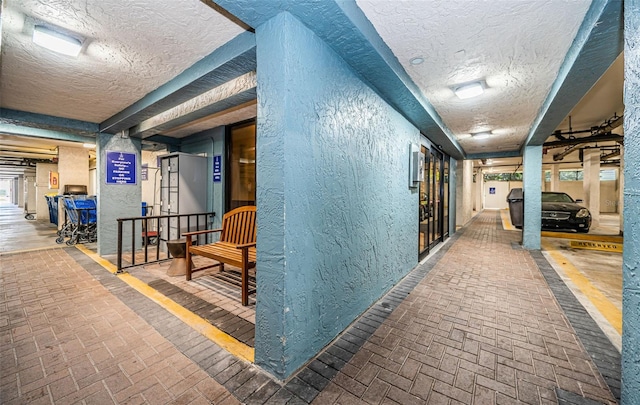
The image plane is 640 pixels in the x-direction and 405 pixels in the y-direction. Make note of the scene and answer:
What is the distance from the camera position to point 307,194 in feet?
6.51

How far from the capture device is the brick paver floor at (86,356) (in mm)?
1725

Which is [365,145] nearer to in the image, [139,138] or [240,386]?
[240,386]

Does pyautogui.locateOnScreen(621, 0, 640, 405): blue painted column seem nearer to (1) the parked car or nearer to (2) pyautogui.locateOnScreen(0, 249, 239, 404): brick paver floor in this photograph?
(2) pyautogui.locateOnScreen(0, 249, 239, 404): brick paver floor

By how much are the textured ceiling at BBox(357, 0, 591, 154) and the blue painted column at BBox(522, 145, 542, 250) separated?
301cm

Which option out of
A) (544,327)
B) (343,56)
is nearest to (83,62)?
(343,56)

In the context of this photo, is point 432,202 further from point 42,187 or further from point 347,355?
point 42,187

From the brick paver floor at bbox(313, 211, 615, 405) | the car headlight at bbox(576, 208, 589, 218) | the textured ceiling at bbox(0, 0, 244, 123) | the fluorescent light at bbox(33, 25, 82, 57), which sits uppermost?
the textured ceiling at bbox(0, 0, 244, 123)

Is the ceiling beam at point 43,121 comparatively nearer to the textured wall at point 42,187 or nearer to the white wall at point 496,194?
the textured wall at point 42,187

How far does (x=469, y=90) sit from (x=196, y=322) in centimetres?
444

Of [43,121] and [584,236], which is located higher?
[43,121]

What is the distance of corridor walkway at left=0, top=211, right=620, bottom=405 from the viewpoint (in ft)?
5.75

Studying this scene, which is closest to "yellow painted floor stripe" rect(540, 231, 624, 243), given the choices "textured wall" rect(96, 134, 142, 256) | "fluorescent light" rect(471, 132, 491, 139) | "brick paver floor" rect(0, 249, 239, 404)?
"fluorescent light" rect(471, 132, 491, 139)

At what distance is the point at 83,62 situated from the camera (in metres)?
2.74

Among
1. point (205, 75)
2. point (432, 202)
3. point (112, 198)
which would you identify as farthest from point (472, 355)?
point (112, 198)
